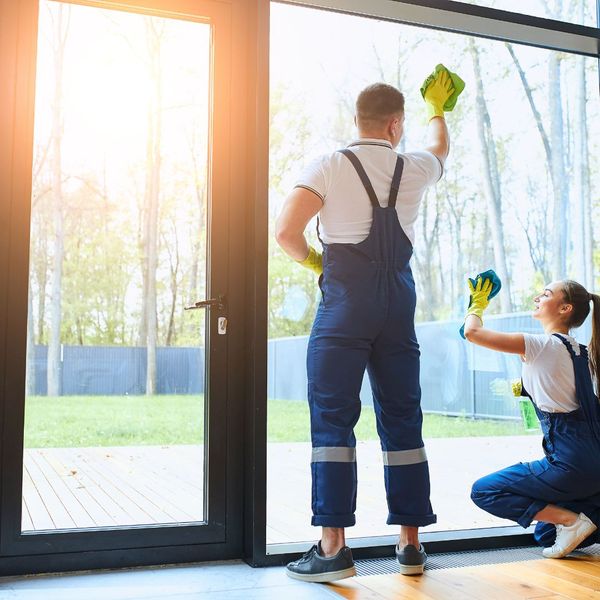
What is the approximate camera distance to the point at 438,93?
8.45 feet

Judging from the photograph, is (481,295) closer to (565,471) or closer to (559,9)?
(565,471)

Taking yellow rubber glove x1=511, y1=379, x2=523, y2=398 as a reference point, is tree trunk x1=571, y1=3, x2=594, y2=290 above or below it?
above

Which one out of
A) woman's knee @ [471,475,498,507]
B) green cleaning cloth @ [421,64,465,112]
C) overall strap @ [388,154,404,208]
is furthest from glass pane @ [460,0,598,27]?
woman's knee @ [471,475,498,507]

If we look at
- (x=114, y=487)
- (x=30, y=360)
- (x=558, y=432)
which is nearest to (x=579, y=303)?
(x=558, y=432)

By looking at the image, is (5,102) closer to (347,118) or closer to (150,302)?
(150,302)

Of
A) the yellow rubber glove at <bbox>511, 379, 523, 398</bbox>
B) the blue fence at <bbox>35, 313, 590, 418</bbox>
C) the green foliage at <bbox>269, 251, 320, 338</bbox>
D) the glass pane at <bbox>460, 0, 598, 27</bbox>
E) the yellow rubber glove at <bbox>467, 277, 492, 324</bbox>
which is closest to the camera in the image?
the yellow rubber glove at <bbox>467, 277, 492, 324</bbox>

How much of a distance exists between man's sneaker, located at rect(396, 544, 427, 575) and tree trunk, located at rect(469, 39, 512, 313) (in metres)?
2.92

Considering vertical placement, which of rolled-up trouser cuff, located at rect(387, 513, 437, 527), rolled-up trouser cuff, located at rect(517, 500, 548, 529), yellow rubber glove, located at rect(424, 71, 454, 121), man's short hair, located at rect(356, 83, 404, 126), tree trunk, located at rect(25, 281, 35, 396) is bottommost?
rolled-up trouser cuff, located at rect(517, 500, 548, 529)

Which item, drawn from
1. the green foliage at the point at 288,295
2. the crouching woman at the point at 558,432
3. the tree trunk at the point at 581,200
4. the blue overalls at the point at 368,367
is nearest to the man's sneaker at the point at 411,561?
the blue overalls at the point at 368,367

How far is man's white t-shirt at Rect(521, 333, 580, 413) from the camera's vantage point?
2602mm

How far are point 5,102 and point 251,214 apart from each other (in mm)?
824

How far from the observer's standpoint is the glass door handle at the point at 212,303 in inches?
98.5

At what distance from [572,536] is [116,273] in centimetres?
174

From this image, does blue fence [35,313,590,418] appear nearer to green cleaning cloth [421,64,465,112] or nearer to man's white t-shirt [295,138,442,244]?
man's white t-shirt [295,138,442,244]
